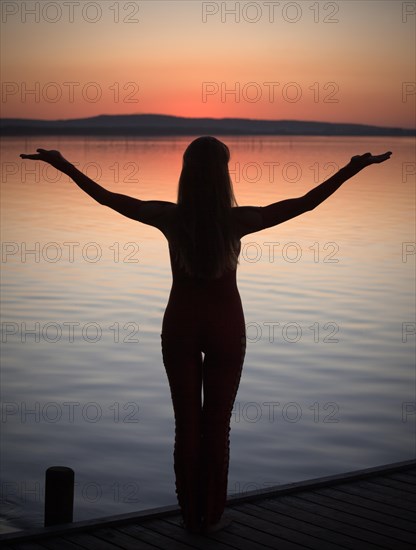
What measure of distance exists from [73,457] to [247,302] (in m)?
8.09

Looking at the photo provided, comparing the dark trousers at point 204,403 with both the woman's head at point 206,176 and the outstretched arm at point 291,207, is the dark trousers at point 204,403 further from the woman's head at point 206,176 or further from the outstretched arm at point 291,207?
the woman's head at point 206,176

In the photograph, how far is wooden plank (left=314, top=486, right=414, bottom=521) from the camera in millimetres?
6598

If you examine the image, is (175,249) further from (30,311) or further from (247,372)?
(30,311)

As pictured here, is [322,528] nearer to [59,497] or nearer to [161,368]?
[59,497]


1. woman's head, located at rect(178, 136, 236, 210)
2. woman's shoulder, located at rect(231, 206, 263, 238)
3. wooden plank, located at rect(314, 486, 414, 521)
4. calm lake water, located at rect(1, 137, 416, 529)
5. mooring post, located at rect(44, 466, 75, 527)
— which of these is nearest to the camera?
woman's head, located at rect(178, 136, 236, 210)

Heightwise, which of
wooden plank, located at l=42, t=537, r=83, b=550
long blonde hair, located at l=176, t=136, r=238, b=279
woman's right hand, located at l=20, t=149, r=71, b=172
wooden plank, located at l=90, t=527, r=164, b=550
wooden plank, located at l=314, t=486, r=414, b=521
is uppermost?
woman's right hand, located at l=20, t=149, r=71, b=172

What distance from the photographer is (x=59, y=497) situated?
21.4ft

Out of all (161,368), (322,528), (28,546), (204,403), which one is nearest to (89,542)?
(28,546)

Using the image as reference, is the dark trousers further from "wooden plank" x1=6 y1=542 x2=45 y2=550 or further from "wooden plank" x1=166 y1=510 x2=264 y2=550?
"wooden plank" x1=6 y1=542 x2=45 y2=550

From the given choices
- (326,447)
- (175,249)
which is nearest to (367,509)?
(175,249)

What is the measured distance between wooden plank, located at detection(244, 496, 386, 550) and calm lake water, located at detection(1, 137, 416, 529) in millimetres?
2611

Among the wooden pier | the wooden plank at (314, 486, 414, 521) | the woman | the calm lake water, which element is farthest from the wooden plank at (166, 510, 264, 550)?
the calm lake water

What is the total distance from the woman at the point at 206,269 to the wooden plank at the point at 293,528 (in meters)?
0.59

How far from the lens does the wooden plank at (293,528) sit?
19.7 ft
